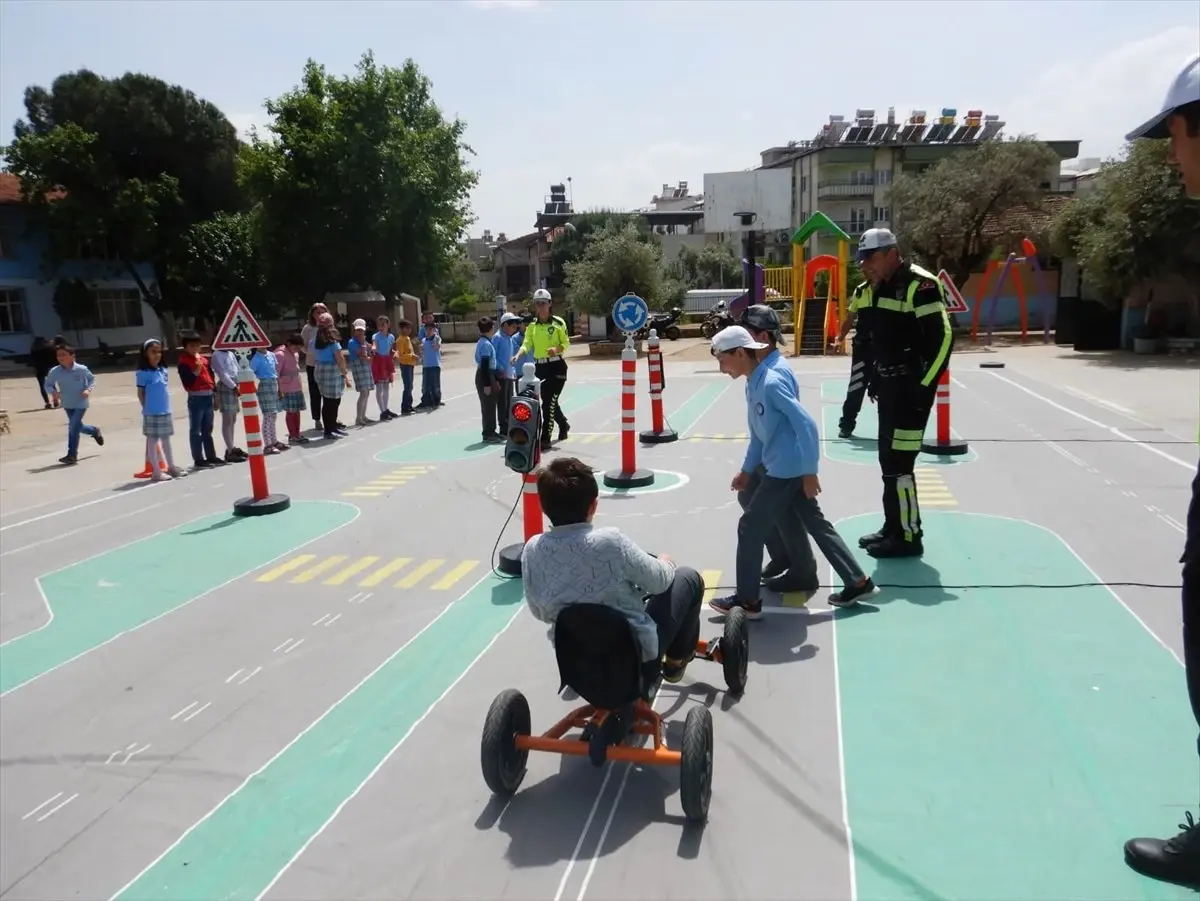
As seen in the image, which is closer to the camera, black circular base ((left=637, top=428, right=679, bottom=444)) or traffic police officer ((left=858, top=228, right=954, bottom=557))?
traffic police officer ((left=858, top=228, right=954, bottom=557))

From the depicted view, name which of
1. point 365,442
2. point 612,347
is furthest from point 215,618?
point 612,347

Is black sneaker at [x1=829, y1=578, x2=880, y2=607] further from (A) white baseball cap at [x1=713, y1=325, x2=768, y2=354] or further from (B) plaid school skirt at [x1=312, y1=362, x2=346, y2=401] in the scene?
(B) plaid school skirt at [x1=312, y1=362, x2=346, y2=401]

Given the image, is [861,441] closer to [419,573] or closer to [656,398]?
[656,398]

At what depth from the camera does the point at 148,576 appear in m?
7.14

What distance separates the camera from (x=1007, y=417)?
42.6 ft

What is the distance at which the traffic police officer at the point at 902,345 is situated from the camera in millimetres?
6082

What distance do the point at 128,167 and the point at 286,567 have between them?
4213 centimetres

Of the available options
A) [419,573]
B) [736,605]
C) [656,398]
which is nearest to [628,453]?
[656,398]

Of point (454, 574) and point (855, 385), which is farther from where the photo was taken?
point (855, 385)

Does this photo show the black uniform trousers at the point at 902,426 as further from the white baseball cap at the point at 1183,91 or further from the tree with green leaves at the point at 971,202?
the tree with green leaves at the point at 971,202

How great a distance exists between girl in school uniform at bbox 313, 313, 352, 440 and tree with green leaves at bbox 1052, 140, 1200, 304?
66.9 ft

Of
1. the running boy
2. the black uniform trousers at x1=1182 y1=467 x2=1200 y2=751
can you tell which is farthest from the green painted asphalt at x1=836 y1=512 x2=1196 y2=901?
the running boy

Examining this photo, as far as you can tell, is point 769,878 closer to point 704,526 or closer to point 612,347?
point 704,526

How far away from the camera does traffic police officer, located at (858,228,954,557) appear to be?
6.08 m
